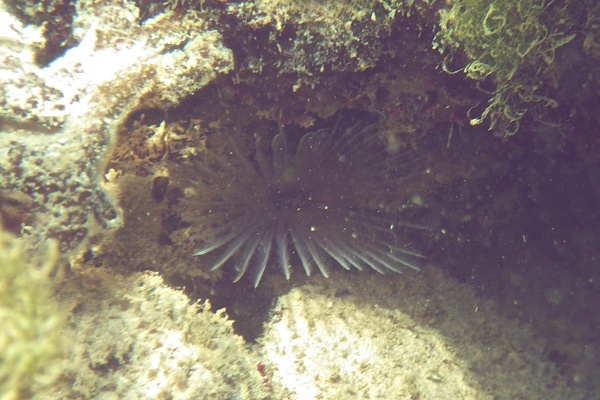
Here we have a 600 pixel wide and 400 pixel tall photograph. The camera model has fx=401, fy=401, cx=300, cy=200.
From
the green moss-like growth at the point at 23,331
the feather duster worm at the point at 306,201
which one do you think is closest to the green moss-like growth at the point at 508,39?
the feather duster worm at the point at 306,201

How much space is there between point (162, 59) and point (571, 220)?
16.4ft

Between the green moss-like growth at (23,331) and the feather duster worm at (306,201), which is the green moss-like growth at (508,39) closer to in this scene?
the feather duster worm at (306,201)

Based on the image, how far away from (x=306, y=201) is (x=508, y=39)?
2.15 meters

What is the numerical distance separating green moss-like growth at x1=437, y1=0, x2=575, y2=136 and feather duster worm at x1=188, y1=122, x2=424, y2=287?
106 centimetres

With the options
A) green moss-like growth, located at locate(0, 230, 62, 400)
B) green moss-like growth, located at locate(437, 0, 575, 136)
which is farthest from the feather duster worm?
green moss-like growth, located at locate(0, 230, 62, 400)

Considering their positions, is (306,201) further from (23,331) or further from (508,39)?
(23,331)

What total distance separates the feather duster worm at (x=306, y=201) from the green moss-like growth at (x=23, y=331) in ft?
5.02

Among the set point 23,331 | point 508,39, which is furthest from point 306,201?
point 23,331

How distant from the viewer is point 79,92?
268cm

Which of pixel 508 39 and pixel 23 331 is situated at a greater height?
pixel 508 39

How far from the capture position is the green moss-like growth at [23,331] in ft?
6.10

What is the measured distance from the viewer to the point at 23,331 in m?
1.92

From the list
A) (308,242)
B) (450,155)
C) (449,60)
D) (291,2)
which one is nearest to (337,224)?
(308,242)

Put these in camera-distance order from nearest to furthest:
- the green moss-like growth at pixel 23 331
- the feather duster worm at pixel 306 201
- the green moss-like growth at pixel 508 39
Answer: the green moss-like growth at pixel 23 331 → the green moss-like growth at pixel 508 39 → the feather duster worm at pixel 306 201
